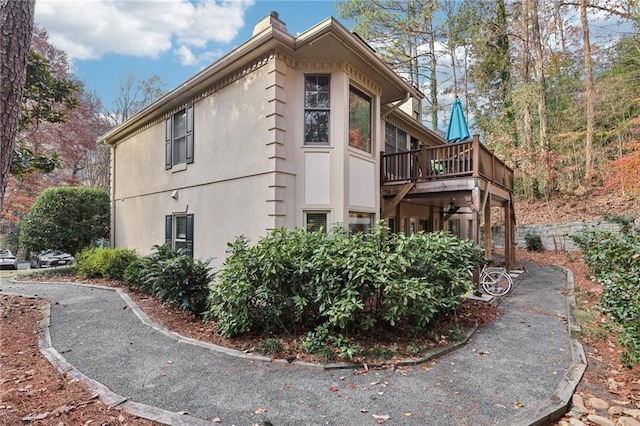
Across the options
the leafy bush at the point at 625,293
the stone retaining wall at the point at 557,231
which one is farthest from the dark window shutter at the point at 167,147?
the stone retaining wall at the point at 557,231

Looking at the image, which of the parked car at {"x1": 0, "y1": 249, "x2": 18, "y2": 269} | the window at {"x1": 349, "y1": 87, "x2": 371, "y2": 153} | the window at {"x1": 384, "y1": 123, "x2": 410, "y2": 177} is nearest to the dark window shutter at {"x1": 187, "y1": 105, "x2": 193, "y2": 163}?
the window at {"x1": 349, "y1": 87, "x2": 371, "y2": 153}

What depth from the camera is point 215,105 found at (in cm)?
826

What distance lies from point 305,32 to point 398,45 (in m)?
15.5

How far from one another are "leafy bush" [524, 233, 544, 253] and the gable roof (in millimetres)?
10597

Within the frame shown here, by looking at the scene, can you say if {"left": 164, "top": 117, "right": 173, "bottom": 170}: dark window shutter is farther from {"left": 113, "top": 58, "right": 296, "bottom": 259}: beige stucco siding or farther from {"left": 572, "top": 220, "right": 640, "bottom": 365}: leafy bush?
{"left": 572, "top": 220, "right": 640, "bottom": 365}: leafy bush

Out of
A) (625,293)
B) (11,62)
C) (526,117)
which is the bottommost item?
(625,293)

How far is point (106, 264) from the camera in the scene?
977cm

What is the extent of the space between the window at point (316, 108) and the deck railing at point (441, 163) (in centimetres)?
241

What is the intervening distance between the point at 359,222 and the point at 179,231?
17.3 ft

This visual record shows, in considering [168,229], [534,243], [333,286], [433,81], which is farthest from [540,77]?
[168,229]

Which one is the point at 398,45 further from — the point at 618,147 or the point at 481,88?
the point at 618,147

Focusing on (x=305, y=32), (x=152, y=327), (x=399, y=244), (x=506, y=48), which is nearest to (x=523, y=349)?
(x=399, y=244)

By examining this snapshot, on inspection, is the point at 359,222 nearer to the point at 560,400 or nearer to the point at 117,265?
the point at 560,400

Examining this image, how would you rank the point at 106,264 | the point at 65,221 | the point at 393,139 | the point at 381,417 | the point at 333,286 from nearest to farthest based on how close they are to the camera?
the point at 381,417 < the point at 333,286 < the point at 106,264 < the point at 393,139 < the point at 65,221
